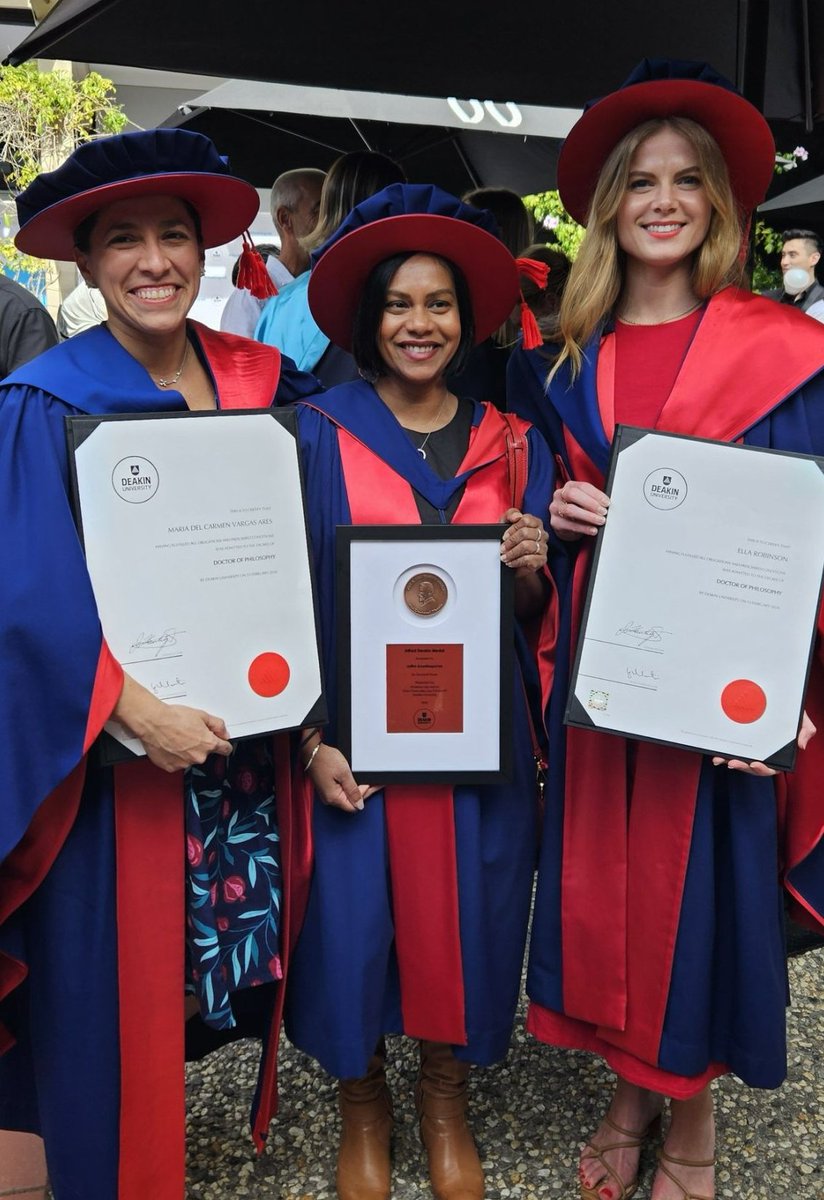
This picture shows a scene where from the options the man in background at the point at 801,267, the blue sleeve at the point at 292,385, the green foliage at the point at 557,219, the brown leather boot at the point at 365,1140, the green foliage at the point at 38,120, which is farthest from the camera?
the green foliage at the point at 38,120

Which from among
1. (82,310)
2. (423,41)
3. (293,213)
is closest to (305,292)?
(423,41)

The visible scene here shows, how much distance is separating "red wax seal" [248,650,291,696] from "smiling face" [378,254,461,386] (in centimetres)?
73

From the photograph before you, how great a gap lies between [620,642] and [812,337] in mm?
796

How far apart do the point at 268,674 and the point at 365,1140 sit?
4.21 ft

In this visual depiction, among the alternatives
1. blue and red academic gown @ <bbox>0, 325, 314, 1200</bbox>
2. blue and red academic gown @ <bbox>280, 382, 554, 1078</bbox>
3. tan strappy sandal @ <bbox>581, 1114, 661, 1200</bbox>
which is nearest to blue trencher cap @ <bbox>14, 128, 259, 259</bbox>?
blue and red academic gown @ <bbox>0, 325, 314, 1200</bbox>

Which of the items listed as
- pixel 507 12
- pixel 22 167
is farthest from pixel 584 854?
pixel 22 167

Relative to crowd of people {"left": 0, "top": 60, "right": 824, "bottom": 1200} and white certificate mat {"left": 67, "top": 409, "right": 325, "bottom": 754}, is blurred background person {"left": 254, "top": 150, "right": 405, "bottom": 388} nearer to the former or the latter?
crowd of people {"left": 0, "top": 60, "right": 824, "bottom": 1200}

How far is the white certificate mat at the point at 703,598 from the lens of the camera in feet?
6.79

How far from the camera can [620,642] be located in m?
2.14

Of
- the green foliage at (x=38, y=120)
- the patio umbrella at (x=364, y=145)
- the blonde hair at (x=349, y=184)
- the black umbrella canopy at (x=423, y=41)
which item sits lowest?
the blonde hair at (x=349, y=184)

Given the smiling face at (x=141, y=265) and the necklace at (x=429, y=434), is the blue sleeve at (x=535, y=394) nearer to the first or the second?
the necklace at (x=429, y=434)
